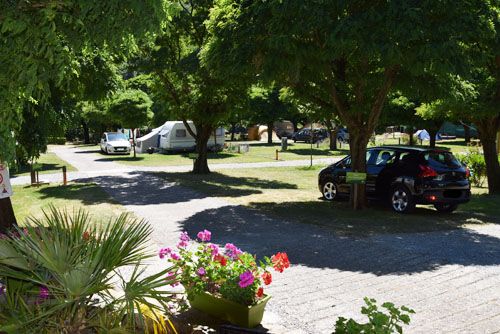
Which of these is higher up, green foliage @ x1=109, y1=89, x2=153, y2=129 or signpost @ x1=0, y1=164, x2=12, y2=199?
green foliage @ x1=109, y1=89, x2=153, y2=129

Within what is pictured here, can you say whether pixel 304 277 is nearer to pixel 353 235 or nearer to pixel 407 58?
pixel 353 235

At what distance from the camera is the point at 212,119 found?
67.3 feet

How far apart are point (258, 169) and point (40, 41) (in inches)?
824

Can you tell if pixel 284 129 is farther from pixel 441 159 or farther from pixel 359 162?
pixel 441 159

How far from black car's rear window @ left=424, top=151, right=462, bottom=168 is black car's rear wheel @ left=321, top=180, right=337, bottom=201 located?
3.03 meters

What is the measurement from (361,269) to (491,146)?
33.9ft

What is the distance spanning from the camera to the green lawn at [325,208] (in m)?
10.4

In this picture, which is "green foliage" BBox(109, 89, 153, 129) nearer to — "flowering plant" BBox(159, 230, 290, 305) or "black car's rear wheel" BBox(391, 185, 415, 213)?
"black car's rear wheel" BBox(391, 185, 415, 213)

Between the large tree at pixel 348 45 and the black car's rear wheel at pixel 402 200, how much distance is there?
0.79 metres

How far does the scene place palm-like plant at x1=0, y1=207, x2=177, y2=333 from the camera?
3.45 metres

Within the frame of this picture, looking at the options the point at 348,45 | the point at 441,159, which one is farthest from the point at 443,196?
the point at 348,45

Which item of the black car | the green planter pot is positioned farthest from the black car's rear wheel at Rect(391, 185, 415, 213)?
the green planter pot

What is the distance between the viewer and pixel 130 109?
32.2 meters

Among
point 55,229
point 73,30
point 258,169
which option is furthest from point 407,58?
point 258,169
